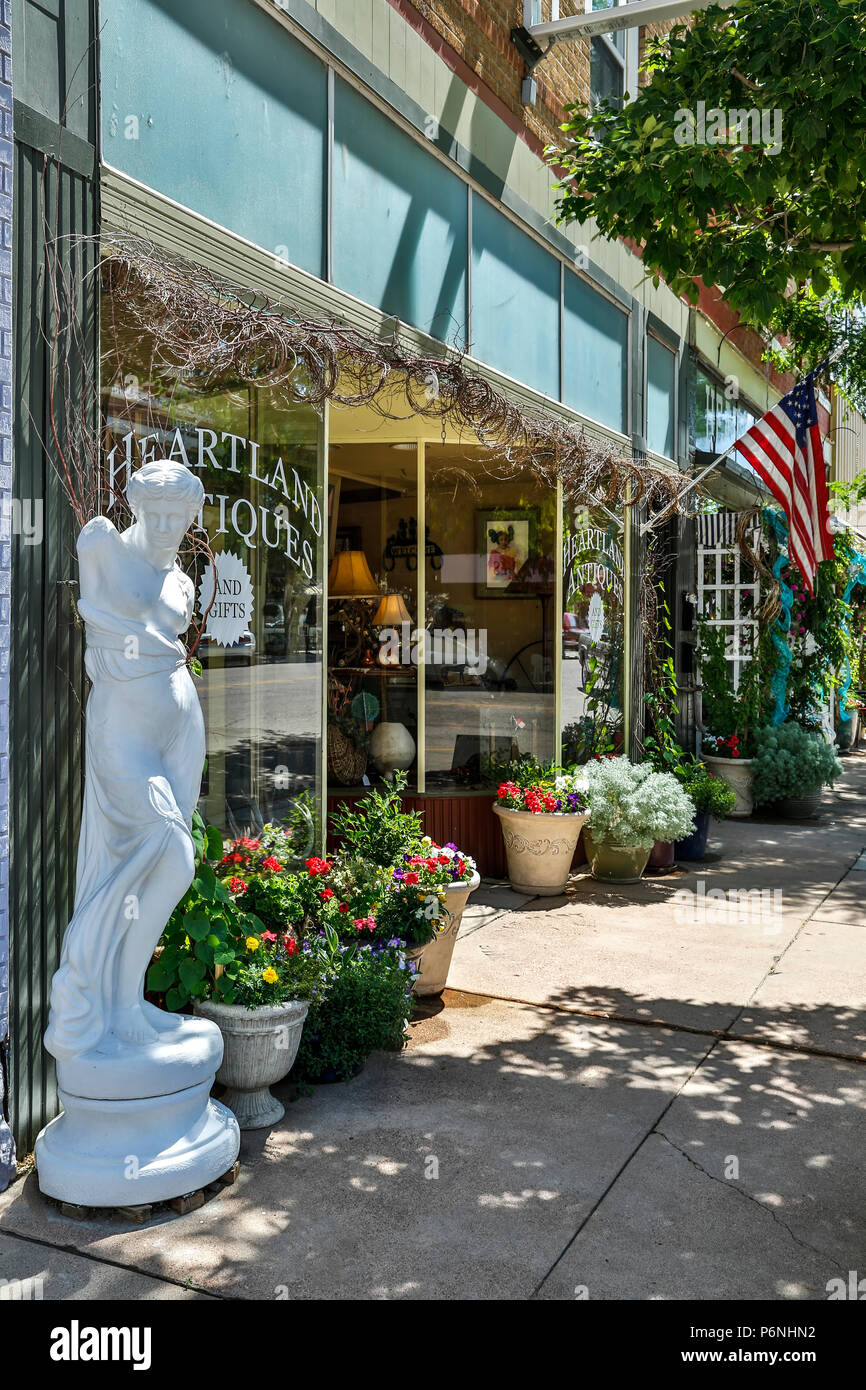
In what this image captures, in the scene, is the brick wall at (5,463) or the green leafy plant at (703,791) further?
the green leafy plant at (703,791)

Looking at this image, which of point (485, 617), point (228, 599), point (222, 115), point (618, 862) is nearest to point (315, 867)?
point (228, 599)

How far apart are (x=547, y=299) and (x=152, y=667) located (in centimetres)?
642

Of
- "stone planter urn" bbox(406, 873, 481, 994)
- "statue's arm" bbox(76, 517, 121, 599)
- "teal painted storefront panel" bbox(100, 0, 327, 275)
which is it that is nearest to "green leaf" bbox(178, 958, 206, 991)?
"statue's arm" bbox(76, 517, 121, 599)

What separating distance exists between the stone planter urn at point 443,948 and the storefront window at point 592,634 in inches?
141

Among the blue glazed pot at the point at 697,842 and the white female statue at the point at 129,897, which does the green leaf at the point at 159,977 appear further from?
the blue glazed pot at the point at 697,842

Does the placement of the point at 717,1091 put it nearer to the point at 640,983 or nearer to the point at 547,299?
the point at 640,983

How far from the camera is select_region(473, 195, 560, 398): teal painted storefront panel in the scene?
26.8ft

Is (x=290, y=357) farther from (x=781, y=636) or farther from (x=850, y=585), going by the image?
(x=850, y=585)

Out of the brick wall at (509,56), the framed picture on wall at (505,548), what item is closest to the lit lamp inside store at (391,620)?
the framed picture on wall at (505,548)

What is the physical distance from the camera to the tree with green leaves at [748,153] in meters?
5.83

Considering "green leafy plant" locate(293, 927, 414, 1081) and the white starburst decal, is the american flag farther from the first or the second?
"green leafy plant" locate(293, 927, 414, 1081)
